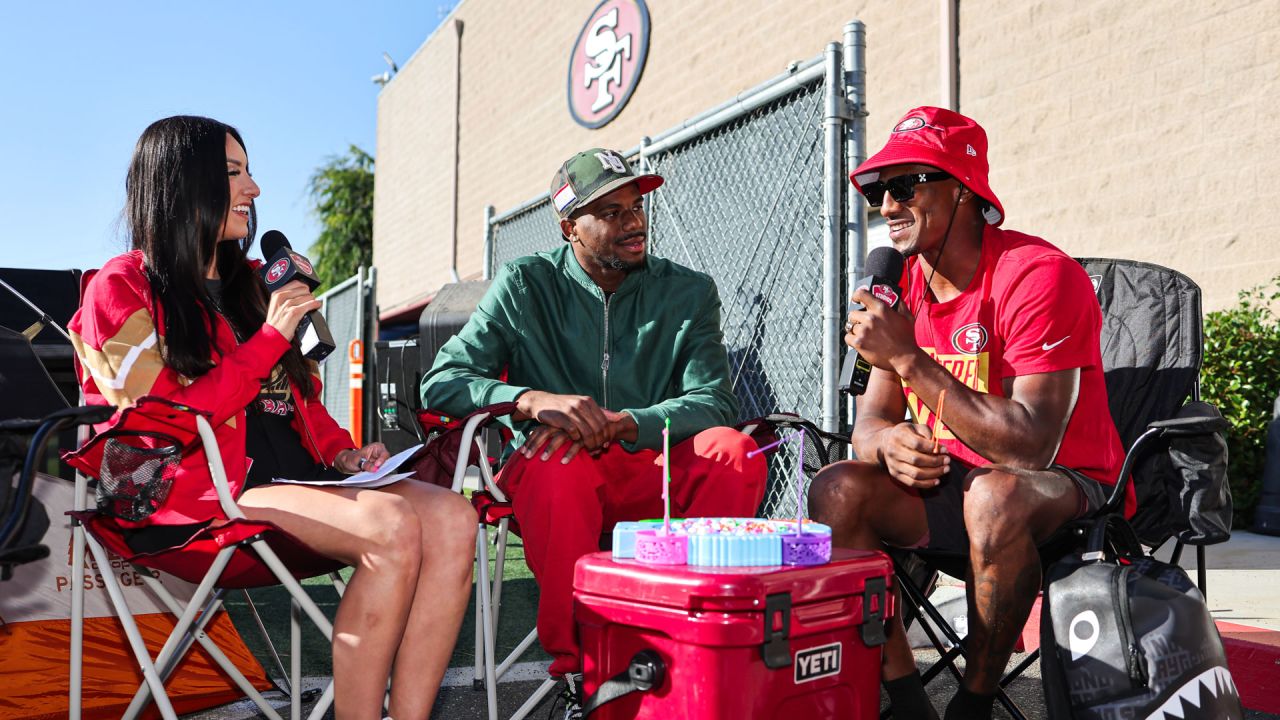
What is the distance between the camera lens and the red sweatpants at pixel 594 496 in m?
2.30

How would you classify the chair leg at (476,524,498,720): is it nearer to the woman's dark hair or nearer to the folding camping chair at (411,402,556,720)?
the folding camping chair at (411,402,556,720)

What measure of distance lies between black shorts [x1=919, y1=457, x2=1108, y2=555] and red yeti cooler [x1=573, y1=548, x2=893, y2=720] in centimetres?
48

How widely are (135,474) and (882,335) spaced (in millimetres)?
1720

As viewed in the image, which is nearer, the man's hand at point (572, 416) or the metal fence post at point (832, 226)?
the man's hand at point (572, 416)

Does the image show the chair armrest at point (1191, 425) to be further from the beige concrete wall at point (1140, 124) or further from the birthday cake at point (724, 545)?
the beige concrete wall at point (1140, 124)

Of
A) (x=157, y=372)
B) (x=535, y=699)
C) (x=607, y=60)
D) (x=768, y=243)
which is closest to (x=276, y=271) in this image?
(x=157, y=372)

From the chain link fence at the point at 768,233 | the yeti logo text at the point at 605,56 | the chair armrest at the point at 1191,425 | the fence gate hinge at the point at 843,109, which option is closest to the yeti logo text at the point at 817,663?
the chair armrest at the point at 1191,425

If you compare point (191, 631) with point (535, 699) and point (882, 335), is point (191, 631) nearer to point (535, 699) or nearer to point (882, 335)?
point (535, 699)

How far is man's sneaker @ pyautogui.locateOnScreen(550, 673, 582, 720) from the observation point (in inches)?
89.2

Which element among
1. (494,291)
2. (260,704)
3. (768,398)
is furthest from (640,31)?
(260,704)

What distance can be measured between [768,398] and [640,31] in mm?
10109

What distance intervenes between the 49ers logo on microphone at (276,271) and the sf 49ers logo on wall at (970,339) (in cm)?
168

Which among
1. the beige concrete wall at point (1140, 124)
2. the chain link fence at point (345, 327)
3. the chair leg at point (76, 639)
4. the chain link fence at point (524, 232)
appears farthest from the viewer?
the chain link fence at point (345, 327)

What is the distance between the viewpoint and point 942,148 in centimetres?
241
